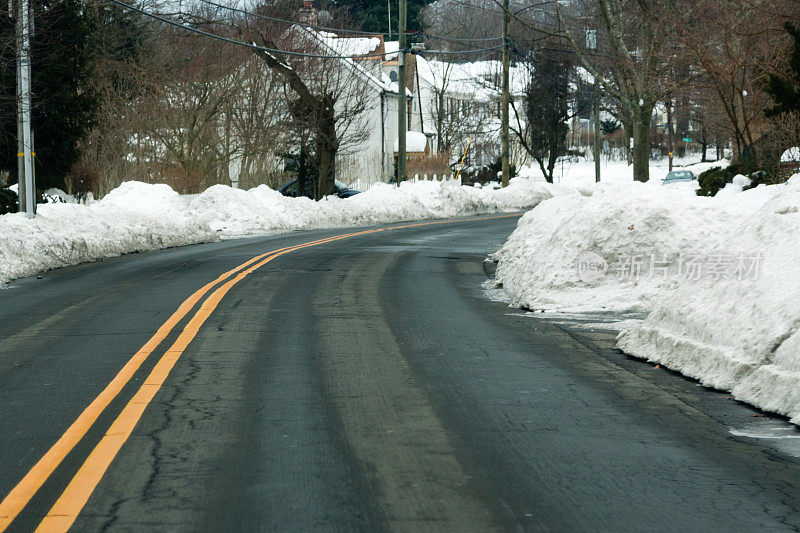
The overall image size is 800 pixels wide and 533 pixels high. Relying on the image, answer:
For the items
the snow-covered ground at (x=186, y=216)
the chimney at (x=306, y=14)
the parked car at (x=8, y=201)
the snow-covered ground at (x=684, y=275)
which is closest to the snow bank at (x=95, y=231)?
the snow-covered ground at (x=186, y=216)

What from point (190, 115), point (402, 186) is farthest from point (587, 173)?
point (190, 115)

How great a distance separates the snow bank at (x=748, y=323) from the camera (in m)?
6.58

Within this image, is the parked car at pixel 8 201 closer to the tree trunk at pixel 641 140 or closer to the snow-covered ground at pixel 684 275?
the snow-covered ground at pixel 684 275

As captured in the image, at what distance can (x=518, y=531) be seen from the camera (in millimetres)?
4180

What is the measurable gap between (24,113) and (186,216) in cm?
560

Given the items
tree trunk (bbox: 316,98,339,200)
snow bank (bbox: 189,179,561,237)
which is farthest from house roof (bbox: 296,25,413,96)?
snow bank (bbox: 189,179,561,237)

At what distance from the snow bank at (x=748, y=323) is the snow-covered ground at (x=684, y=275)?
0.01 m

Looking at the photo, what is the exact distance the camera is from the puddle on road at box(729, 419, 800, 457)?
18.4ft

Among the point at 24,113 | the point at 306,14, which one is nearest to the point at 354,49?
the point at 306,14

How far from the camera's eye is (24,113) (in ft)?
67.3

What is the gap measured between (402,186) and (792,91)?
20962 mm

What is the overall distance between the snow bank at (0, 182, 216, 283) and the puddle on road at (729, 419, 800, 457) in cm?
1248

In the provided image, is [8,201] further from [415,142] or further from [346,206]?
[415,142]

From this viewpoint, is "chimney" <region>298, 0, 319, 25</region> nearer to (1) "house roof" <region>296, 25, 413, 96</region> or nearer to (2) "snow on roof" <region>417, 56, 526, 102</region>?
(1) "house roof" <region>296, 25, 413, 96</region>
